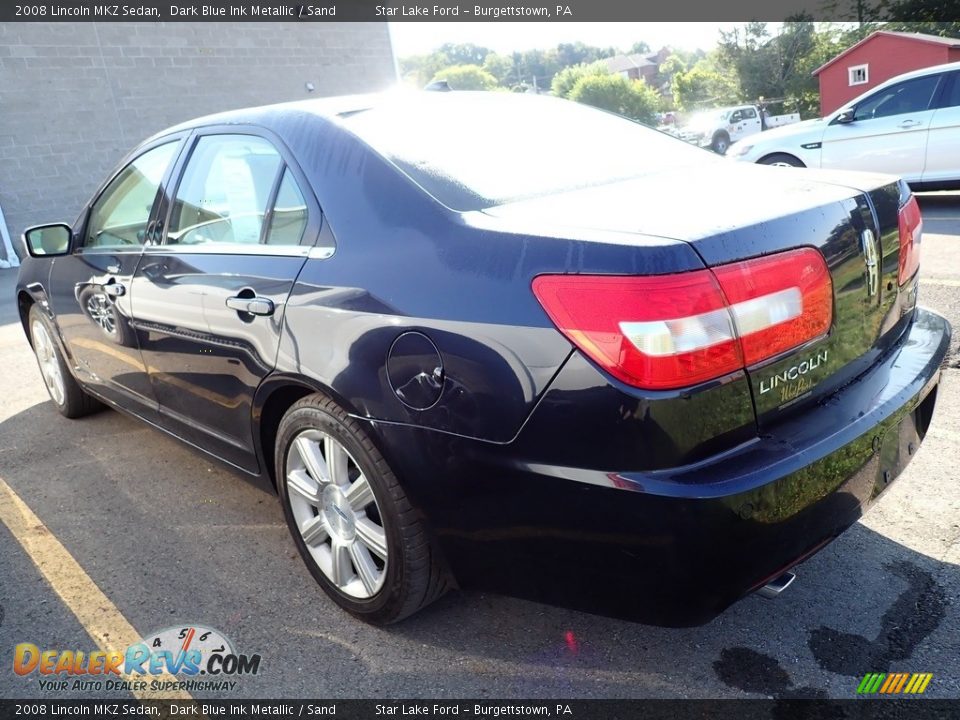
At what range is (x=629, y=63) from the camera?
399 feet

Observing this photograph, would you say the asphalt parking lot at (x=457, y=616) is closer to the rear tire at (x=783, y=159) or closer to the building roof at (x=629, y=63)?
the rear tire at (x=783, y=159)

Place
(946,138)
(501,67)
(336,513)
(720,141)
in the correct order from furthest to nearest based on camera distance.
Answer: (501,67) < (720,141) < (946,138) < (336,513)

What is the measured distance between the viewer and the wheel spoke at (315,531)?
2.56 meters

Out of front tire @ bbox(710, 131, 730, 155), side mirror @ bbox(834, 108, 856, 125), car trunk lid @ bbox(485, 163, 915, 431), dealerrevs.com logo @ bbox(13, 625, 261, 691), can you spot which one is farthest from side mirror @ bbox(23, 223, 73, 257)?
front tire @ bbox(710, 131, 730, 155)

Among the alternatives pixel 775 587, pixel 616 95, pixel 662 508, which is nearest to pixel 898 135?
pixel 775 587

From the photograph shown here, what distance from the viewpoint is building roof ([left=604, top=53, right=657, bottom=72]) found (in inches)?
4690

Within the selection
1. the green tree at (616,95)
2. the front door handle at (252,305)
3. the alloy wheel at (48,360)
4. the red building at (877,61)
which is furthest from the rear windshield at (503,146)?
the green tree at (616,95)

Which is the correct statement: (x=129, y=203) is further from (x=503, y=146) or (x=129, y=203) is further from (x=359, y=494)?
(x=359, y=494)

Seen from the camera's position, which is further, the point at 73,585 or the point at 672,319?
the point at 73,585

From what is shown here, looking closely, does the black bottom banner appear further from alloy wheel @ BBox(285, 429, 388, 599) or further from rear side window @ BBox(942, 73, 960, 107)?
rear side window @ BBox(942, 73, 960, 107)

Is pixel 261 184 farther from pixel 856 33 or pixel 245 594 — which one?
pixel 856 33

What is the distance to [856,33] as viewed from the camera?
47.9m

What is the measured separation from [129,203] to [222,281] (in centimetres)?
128

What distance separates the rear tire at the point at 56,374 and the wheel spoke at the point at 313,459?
8.50 ft
